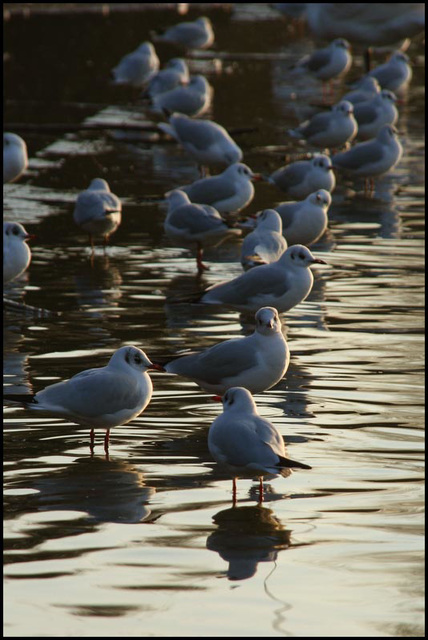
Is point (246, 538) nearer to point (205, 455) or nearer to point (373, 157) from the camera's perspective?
point (205, 455)

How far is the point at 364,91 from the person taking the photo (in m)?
20.6

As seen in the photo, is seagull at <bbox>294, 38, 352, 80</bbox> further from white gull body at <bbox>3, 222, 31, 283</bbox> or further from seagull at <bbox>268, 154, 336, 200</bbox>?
white gull body at <bbox>3, 222, 31, 283</bbox>

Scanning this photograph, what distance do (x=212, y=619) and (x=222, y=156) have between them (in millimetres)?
11393

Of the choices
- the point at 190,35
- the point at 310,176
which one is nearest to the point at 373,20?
the point at 310,176

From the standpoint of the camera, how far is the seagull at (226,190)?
13500 mm

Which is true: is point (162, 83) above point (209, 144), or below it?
above

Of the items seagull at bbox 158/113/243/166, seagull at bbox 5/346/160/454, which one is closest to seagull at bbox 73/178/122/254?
seagull at bbox 158/113/243/166

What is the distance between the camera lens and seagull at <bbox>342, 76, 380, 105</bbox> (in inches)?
782

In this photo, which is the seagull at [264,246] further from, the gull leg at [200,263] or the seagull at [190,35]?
the seagull at [190,35]

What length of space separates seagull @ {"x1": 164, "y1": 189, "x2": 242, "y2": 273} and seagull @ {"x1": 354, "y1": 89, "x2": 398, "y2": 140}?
6968 mm

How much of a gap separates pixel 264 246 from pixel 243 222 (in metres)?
1.56

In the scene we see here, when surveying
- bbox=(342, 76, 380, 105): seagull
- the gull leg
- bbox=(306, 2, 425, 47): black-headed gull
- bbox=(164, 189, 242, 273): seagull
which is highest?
bbox=(306, 2, 425, 47): black-headed gull

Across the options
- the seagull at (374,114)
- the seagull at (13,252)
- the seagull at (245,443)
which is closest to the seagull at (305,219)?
the seagull at (13,252)

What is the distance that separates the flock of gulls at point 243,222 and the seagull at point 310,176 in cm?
1
